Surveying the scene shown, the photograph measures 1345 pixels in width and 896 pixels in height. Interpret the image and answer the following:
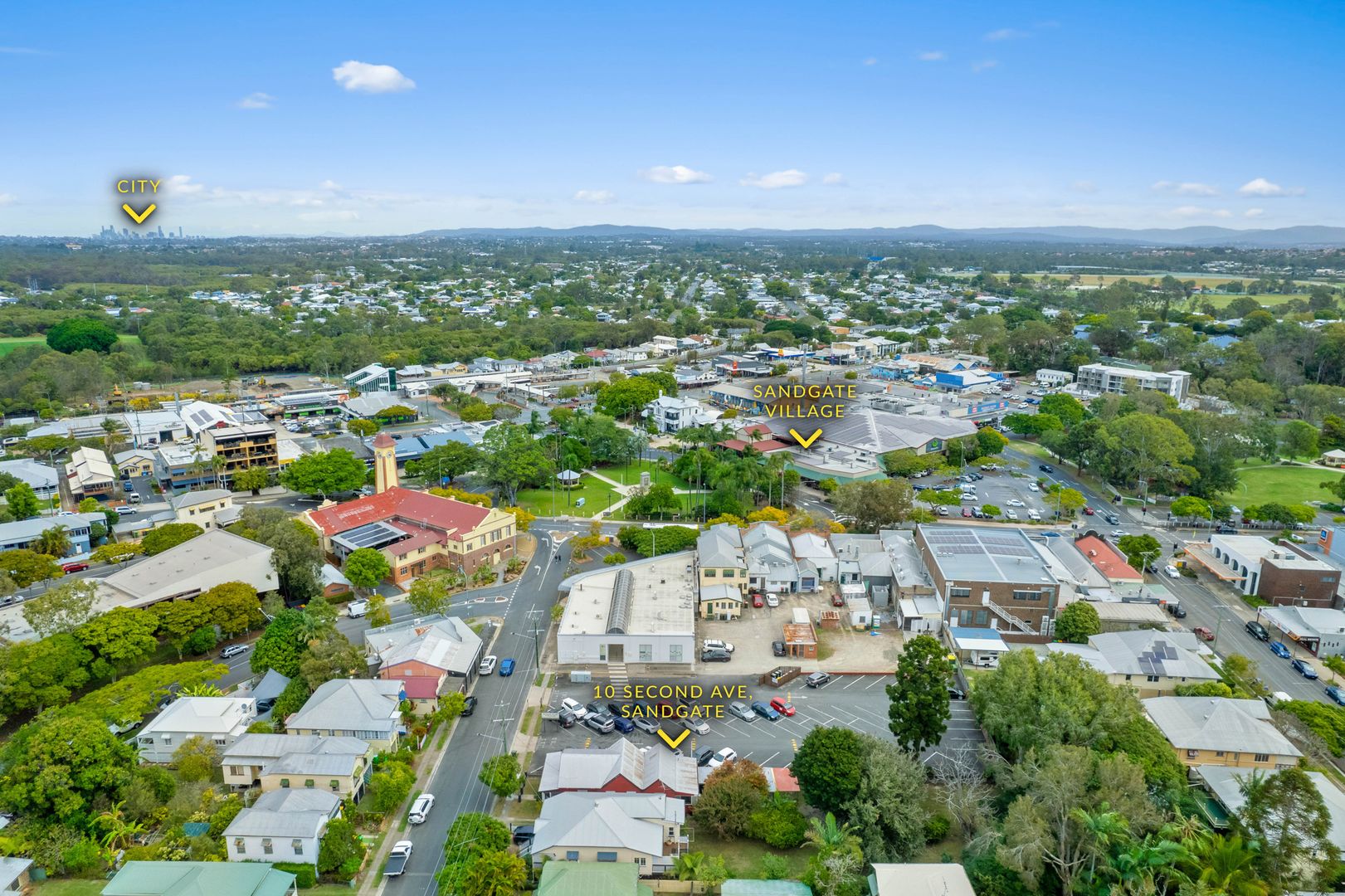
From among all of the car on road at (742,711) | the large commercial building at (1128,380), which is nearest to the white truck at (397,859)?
the car on road at (742,711)

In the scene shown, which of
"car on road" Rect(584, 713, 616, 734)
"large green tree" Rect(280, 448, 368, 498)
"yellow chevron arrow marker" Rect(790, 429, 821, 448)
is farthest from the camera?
"yellow chevron arrow marker" Rect(790, 429, 821, 448)

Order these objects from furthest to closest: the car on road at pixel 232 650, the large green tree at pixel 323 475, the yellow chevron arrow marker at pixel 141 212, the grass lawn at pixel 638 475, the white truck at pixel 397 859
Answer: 1. the grass lawn at pixel 638 475
2. the large green tree at pixel 323 475
3. the car on road at pixel 232 650
4. the yellow chevron arrow marker at pixel 141 212
5. the white truck at pixel 397 859

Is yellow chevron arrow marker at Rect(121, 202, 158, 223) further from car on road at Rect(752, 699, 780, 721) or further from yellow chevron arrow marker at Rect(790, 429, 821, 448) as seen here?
yellow chevron arrow marker at Rect(790, 429, 821, 448)

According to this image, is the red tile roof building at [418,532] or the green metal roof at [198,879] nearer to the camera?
the green metal roof at [198,879]

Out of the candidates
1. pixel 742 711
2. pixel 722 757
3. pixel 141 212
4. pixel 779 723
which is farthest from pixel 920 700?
pixel 141 212

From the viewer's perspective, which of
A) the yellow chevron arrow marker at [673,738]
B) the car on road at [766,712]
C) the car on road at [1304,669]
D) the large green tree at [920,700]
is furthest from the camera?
the car on road at [1304,669]

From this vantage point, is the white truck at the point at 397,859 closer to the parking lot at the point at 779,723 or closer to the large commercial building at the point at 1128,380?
the parking lot at the point at 779,723

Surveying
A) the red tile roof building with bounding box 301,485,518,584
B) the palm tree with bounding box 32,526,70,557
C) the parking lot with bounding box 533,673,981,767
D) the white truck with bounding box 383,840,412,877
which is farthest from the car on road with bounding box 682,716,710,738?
the palm tree with bounding box 32,526,70,557

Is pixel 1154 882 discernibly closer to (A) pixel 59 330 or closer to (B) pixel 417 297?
(A) pixel 59 330

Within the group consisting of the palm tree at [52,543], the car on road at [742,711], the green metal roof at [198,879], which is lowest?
the car on road at [742,711]
